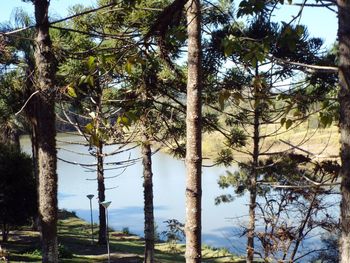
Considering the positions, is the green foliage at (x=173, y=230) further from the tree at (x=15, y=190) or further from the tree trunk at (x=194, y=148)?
the tree at (x=15, y=190)

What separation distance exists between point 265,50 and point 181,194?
32.4 m

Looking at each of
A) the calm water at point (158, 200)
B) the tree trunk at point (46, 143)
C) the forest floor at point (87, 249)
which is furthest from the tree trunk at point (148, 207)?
the calm water at point (158, 200)

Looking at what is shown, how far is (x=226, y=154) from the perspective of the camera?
13383mm

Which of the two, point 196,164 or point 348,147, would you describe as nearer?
point 348,147

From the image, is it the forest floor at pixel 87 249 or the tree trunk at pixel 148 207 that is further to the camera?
the forest floor at pixel 87 249

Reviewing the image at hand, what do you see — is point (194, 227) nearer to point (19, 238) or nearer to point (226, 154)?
point (226, 154)

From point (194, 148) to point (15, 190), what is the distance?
15628 mm

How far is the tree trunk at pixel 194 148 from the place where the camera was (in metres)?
3.90

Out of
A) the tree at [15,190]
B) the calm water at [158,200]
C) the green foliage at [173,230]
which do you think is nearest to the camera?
the green foliage at [173,230]

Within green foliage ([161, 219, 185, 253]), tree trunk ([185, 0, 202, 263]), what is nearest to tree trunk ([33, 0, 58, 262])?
green foliage ([161, 219, 185, 253])

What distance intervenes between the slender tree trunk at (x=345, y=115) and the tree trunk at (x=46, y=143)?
3.72 metres

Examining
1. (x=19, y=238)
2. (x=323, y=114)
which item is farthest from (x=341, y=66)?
(x=19, y=238)

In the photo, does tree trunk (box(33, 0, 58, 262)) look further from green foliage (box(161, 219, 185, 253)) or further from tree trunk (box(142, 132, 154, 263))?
tree trunk (box(142, 132, 154, 263))

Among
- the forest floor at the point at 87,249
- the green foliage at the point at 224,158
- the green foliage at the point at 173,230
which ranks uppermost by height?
the green foliage at the point at 224,158
